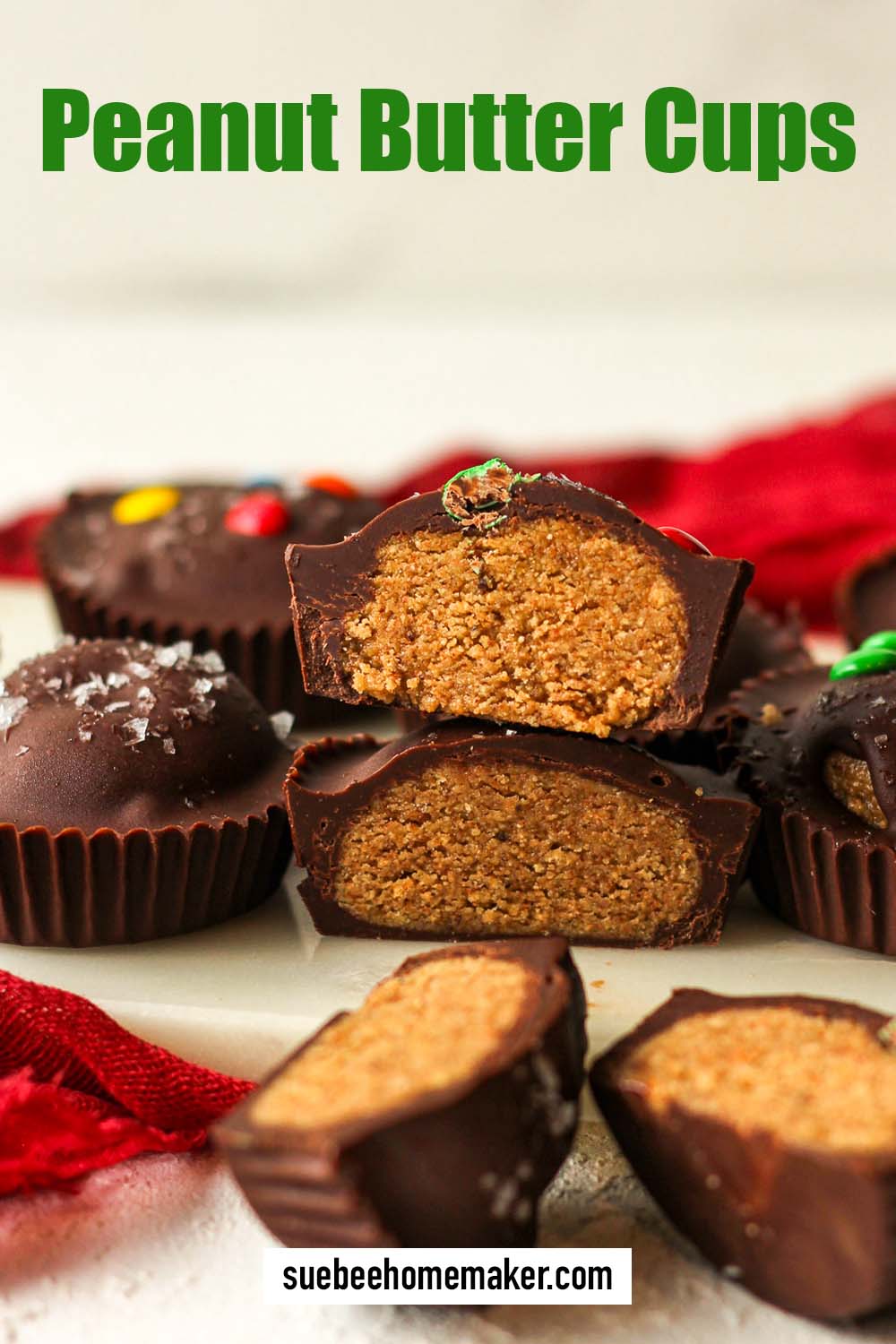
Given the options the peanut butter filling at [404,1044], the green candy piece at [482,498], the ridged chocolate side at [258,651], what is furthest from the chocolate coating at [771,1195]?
the ridged chocolate side at [258,651]

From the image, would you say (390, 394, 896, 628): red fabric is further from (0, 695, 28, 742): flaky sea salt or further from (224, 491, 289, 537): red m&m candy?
(0, 695, 28, 742): flaky sea salt

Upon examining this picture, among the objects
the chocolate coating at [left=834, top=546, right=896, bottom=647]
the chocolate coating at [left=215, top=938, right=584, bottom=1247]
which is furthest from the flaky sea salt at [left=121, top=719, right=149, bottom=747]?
the chocolate coating at [left=834, top=546, right=896, bottom=647]

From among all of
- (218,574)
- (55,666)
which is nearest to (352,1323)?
(55,666)

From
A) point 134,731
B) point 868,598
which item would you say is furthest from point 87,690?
point 868,598

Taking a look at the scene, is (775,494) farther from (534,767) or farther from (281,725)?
(534,767)

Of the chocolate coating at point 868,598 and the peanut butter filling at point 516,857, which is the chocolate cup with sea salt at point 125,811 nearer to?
the peanut butter filling at point 516,857

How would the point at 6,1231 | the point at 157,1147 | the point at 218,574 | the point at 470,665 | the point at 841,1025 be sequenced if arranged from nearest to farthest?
the point at 841,1025, the point at 6,1231, the point at 157,1147, the point at 470,665, the point at 218,574

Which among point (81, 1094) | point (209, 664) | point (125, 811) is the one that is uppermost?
point (209, 664)

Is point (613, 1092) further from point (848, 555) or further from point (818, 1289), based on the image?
point (848, 555)
